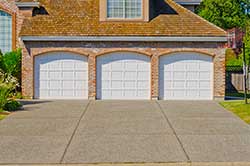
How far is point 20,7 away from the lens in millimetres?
24688

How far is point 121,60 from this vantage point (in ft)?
79.2

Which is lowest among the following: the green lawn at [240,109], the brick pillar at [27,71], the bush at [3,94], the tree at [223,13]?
the green lawn at [240,109]

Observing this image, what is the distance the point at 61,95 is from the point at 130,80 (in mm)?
3448

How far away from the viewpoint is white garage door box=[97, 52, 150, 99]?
79.0 ft

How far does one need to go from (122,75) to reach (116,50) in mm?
1253

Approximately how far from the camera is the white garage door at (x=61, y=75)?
24.0 m

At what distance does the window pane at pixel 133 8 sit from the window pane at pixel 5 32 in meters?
7.16

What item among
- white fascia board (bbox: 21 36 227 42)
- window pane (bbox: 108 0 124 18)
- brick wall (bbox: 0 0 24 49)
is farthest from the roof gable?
brick wall (bbox: 0 0 24 49)

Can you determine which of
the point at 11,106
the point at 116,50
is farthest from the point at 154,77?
the point at 11,106

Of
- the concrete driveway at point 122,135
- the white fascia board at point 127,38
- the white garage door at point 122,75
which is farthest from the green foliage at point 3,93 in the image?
the white garage door at point 122,75

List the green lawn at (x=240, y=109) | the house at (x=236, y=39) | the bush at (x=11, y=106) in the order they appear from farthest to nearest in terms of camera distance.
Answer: the house at (x=236, y=39), the bush at (x=11, y=106), the green lawn at (x=240, y=109)

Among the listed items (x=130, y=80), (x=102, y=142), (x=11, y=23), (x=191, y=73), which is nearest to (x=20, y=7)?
(x=11, y=23)

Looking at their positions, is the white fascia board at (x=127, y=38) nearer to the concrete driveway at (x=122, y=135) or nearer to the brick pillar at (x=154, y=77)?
the brick pillar at (x=154, y=77)

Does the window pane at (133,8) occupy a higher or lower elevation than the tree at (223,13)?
lower
